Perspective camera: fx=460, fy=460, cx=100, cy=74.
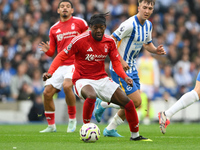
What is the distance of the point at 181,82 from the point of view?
16531mm

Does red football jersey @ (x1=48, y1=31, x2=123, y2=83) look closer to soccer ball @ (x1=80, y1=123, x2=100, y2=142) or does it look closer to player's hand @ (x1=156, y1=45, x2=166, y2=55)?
soccer ball @ (x1=80, y1=123, x2=100, y2=142)

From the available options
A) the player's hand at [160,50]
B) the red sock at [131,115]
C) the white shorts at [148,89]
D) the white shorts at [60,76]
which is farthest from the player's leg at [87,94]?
the white shorts at [148,89]

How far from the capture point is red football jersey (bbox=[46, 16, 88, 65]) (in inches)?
378

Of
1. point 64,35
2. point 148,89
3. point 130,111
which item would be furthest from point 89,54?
point 148,89

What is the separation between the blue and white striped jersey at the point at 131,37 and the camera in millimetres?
8609

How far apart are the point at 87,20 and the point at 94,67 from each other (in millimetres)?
10475

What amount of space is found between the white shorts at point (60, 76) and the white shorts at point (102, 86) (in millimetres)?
1921

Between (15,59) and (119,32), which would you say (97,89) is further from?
(15,59)

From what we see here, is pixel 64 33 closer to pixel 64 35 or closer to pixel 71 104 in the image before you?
pixel 64 35

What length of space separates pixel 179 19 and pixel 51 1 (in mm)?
5484

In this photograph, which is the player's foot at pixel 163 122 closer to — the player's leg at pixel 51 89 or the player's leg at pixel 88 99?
the player's leg at pixel 88 99

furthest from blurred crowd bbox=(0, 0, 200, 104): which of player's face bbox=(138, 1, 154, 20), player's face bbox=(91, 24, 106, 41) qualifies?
Result: player's face bbox=(91, 24, 106, 41)

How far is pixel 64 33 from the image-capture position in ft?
31.6

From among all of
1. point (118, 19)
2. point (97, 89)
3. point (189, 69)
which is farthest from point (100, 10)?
point (97, 89)
